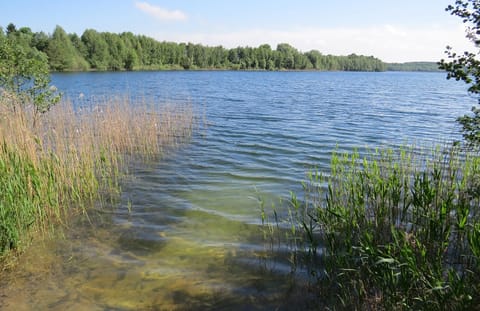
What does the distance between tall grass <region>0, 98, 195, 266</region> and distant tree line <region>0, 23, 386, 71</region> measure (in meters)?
49.8

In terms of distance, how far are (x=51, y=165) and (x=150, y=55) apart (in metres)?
108

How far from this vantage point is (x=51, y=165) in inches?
267

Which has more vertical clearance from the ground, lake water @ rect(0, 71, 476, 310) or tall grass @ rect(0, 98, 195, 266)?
tall grass @ rect(0, 98, 195, 266)

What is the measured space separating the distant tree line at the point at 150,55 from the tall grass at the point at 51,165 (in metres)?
49.8

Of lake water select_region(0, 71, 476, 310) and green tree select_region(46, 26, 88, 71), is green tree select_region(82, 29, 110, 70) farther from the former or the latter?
lake water select_region(0, 71, 476, 310)

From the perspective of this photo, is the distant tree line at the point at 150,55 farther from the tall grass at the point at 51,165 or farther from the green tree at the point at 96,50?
the tall grass at the point at 51,165

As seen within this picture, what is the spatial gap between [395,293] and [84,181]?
6.80 metres

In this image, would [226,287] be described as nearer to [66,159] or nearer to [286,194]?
[286,194]

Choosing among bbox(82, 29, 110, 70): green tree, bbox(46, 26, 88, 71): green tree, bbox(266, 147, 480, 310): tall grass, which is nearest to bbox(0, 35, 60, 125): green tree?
bbox(266, 147, 480, 310): tall grass

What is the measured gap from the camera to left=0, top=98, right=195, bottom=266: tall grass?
5.17 metres

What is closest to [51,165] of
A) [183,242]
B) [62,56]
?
[183,242]

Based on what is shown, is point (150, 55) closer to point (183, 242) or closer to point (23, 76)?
point (23, 76)

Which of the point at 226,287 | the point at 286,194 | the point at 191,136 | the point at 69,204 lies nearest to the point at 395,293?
the point at 226,287

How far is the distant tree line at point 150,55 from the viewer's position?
72375 millimetres
